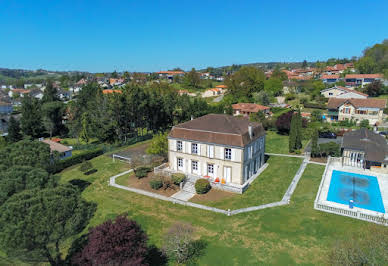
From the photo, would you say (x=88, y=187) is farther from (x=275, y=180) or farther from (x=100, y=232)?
(x=275, y=180)

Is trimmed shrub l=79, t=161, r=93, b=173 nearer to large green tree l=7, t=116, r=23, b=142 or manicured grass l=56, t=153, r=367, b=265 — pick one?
manicured grass l=56, t=153, r=367, b=265

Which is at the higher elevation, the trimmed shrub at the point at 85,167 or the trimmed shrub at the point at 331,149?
the trimmed shrub at the point at 331,149

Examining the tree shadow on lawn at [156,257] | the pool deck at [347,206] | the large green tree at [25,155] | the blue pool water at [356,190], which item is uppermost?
the large green tree at [25,155]

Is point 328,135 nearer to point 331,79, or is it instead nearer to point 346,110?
point 346,110

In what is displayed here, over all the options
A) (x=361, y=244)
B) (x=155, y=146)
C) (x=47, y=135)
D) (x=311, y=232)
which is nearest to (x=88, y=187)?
(x=155, y=146)

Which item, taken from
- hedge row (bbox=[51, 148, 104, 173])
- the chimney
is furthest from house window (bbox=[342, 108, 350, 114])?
hedge row (bbox=[51, 148, 104, 173])

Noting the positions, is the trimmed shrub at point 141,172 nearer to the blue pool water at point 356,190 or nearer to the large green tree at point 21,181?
the large green tree at point 21,181

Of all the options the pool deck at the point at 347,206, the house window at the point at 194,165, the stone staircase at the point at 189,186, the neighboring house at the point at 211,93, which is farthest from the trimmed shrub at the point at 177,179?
the neighboring house at the point at 211,93
